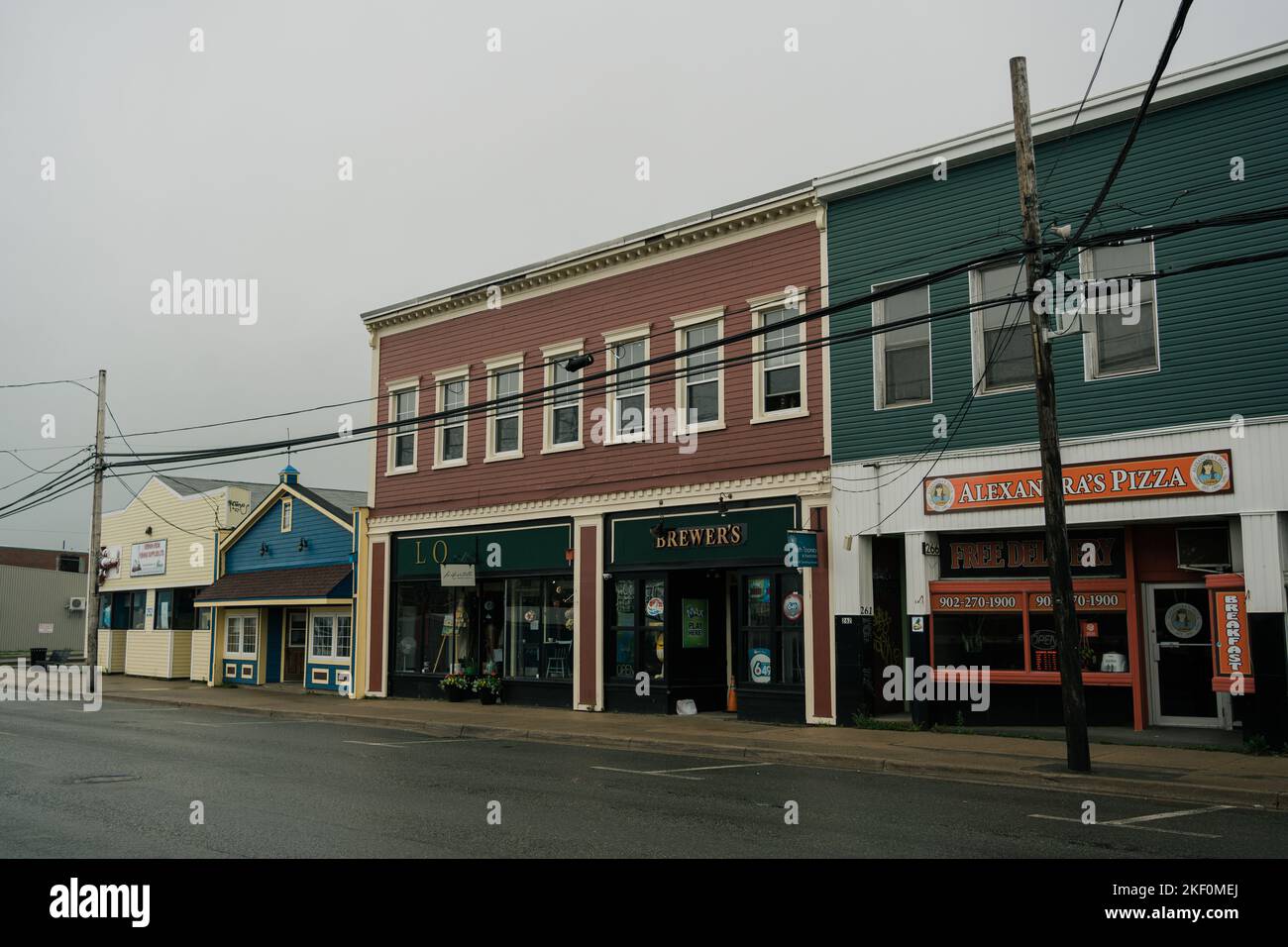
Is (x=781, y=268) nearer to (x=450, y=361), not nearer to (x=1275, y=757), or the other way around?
(x=450, y=361)

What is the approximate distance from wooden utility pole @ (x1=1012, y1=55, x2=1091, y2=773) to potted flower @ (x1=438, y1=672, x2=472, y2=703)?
48.6 feet

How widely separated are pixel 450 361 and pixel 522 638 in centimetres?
697

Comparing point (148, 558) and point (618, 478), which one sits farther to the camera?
point (148, 558)

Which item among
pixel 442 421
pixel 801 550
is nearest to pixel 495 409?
pixel 442 421

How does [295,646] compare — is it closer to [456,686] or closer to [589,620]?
[456,686]

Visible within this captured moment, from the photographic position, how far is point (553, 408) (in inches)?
971

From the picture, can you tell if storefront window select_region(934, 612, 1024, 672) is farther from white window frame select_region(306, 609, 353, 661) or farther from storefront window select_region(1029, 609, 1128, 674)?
white window frame select_region(306, 609, 353, 661)

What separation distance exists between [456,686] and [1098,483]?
48.6ft

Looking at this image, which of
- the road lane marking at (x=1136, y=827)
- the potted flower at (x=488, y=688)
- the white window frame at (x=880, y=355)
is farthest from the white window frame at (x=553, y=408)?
the road lane marking at (x=1136, y=827)

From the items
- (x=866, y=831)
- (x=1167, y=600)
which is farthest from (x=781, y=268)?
(x=866, y=831)

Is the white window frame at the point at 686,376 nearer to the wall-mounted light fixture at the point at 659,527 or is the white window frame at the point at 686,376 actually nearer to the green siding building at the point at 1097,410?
the wall-mounted light fixture at the point at 659,527

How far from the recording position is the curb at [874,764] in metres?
12.1

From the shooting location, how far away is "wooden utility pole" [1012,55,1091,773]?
1371 cm

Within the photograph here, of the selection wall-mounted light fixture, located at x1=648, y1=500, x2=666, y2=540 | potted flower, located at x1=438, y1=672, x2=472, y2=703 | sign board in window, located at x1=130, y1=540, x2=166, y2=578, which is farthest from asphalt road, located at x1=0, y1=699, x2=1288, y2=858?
sign board in window, located at x1=130, y1=540, x2=166, y2=578
